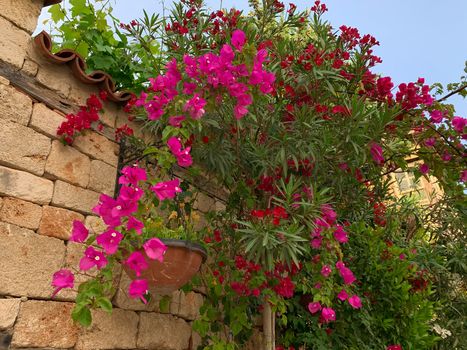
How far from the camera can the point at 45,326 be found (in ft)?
6.34

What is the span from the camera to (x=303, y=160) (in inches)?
104

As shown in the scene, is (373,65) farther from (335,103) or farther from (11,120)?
(11,120)

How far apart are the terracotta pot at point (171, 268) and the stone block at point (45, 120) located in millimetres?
916

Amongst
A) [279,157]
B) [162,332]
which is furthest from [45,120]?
[162,332]

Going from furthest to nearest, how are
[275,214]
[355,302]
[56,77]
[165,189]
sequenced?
[355,302], [56,77], [275,214], [165,189]

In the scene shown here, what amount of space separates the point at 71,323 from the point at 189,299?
100 centimetres

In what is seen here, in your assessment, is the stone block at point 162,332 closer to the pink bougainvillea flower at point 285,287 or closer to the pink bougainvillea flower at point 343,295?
the pink bougainvillea flower at point 285,287

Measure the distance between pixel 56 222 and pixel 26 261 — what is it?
0.89ft

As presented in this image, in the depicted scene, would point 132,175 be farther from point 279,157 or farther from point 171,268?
point 279,157

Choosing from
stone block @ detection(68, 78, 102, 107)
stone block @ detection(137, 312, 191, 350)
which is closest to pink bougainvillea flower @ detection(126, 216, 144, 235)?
stone block @ detection(137, 312, 191, 350)

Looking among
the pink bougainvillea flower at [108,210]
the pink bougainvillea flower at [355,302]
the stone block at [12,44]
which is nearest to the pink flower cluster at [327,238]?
the pink bougainvillea flower at [355,302]

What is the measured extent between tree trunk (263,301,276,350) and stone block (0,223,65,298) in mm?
1452

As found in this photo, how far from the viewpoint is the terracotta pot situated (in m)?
1.99

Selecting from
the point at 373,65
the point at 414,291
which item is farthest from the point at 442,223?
the point at 373,65
